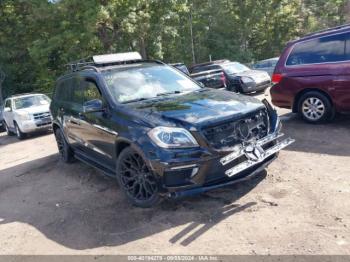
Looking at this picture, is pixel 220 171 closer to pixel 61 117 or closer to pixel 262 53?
pixel 61 117

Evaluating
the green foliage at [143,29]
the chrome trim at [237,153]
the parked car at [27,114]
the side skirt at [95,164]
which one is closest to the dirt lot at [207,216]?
the side skirt at [95,164]

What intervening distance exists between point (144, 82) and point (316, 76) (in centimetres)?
382

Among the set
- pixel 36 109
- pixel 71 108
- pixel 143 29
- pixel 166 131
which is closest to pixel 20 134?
pixel 36 109

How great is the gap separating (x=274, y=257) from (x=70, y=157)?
16.8 ft

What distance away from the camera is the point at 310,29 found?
119ft

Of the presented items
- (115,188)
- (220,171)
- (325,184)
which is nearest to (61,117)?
(115,188)

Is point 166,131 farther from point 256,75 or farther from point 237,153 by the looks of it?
point 256,75

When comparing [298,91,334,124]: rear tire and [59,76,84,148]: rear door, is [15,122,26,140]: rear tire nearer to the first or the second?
[59,76,84,148]: rear door

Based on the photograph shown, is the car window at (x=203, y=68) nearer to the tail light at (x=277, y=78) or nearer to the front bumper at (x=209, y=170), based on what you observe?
the tail light at (x=277, y=78)

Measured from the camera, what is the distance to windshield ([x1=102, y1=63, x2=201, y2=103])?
5492mm

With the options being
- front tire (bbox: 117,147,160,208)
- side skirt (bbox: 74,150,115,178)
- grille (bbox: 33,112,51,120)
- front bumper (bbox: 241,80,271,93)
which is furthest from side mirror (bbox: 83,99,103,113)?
front bumper (bbox: 241,80,271,93)

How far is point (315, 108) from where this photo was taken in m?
7.84

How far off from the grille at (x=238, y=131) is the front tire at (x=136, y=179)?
32.5 inches

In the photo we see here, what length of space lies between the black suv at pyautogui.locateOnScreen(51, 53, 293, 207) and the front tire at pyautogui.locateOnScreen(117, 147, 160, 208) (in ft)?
0.04
